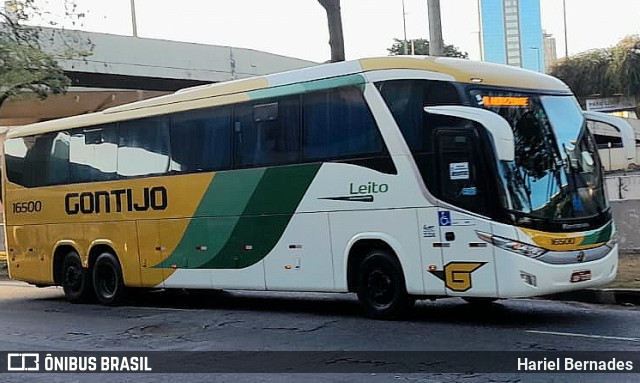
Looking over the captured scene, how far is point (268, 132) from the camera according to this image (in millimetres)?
12906

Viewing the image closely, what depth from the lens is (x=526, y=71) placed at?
454 inches

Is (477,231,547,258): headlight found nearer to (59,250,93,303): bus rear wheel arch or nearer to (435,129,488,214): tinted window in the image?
(435,129,488,214): tinted window

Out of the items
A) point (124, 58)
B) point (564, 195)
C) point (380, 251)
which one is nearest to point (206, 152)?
point (380, 251)

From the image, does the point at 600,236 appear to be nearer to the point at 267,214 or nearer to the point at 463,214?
the point at 463,214

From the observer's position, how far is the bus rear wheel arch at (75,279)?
1623 cm

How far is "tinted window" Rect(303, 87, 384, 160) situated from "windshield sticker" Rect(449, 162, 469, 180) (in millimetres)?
1083

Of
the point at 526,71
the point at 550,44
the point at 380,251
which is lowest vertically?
the point at 380,251

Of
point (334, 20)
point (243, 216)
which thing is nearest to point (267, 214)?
point (243, 216)

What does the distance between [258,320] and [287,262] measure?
969 mm

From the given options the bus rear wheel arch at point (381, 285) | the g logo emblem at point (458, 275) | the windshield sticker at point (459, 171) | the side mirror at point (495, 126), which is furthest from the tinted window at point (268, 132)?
the g logo emblem at point (458, 275)

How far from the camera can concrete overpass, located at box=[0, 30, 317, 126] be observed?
2842 cm

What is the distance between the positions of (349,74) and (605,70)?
5067 cm

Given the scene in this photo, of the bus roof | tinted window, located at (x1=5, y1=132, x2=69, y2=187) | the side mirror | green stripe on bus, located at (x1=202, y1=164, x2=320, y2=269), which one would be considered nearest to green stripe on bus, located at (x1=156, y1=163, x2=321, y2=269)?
green stripe on bus, located at (x1=202, y1=164, x2=320, y2=269)

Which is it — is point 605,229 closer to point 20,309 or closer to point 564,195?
point 564,195
